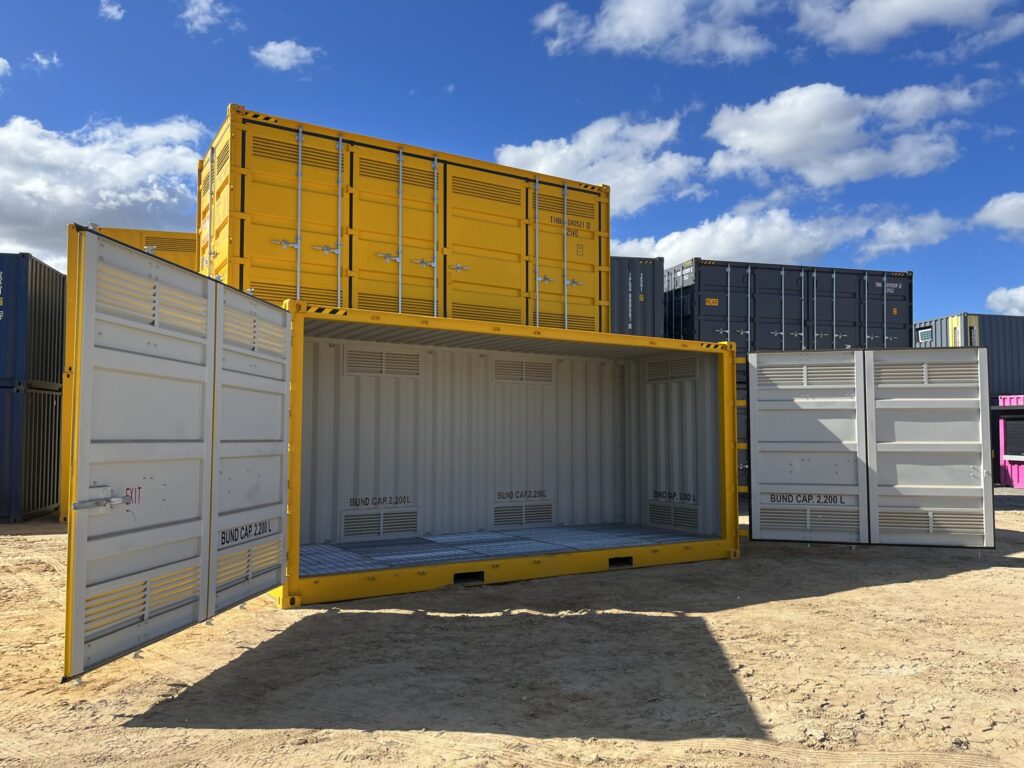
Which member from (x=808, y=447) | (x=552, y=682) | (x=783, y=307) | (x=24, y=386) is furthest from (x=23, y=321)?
(x=783, y=307)

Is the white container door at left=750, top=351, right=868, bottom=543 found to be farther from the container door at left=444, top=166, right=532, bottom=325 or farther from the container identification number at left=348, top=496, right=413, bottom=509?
the container identification number at left=348, top=496, right=413, bottom=509

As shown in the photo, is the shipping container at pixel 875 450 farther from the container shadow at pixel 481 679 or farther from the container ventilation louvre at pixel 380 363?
the container ventilation louvre at pixel 380 363

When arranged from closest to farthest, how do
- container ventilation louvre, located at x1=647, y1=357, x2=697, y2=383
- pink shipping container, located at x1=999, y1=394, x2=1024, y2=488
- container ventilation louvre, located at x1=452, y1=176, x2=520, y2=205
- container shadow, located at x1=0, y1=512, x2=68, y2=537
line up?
container ventilation louvre, located at x1=452, y1=176, x2=520, y2=205 → container ventilation louvre, located at x1=647, y1=357, x2=697, y2=383 → container shadow, located at x1=0, y1=512, x2=68, y2=537 → pink shipping container, located at x1=999, y1=394, x2=1024, y2=488

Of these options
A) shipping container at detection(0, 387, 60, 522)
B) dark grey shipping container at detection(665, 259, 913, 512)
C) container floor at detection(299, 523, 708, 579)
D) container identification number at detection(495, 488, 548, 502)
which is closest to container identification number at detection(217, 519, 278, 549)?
container floor at detection(299, 523, 708, 579)

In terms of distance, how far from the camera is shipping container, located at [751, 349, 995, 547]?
31.4 feet

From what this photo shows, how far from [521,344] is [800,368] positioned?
3781 mm

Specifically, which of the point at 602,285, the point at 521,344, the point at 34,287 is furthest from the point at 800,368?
the point at 34,287

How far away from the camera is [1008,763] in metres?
3.88

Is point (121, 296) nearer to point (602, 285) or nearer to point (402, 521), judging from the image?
point (402, 521)

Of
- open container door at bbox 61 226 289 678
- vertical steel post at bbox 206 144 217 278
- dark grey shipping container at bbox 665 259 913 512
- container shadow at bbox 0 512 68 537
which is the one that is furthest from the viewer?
dark grey shipping container at bbox 665 259 913 512

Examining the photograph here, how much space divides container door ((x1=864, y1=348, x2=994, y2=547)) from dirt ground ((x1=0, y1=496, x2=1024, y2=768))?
1.43 metres

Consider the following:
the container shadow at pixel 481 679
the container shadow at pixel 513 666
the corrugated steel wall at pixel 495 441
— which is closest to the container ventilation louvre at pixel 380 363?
the corrugated steel wall at pixel 495 441

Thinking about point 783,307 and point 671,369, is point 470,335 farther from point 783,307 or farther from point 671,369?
point 783,307

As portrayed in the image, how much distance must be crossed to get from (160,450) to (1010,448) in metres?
23.9
